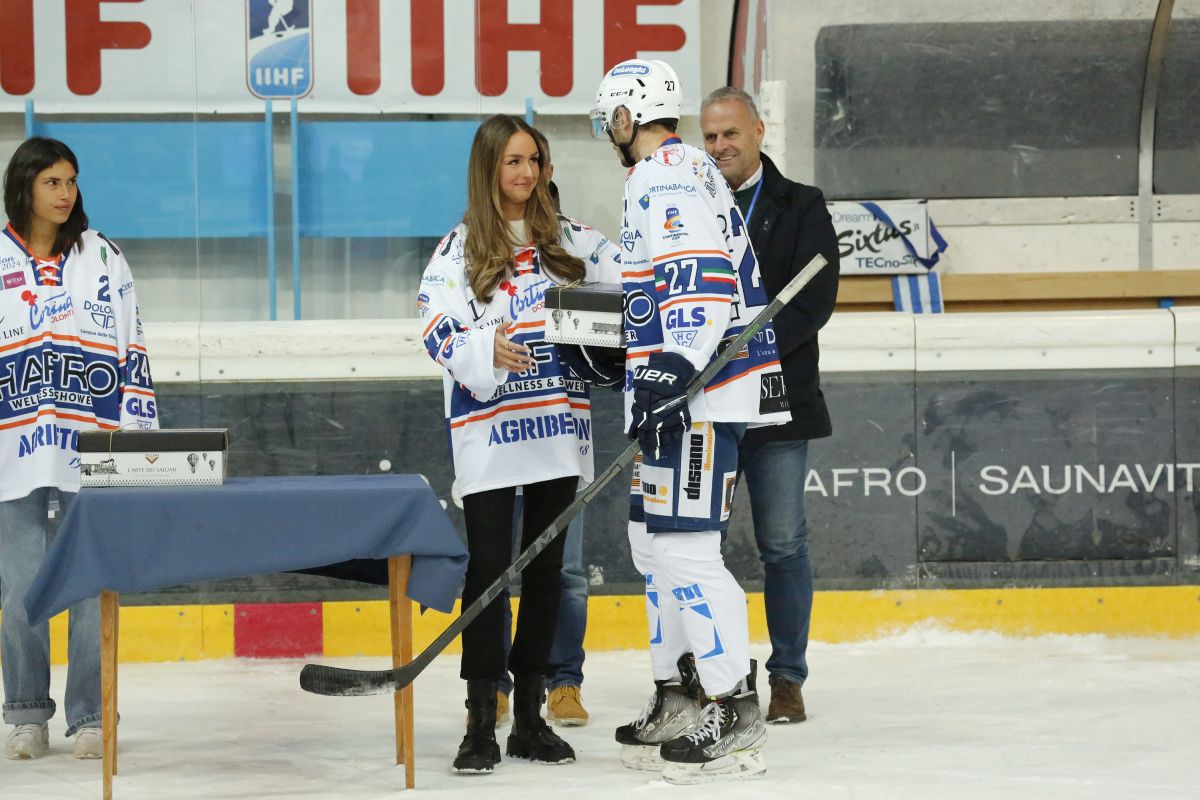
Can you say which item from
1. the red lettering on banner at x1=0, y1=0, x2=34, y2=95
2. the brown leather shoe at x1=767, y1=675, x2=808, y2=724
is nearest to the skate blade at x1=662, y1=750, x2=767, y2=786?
the brown leather shoe at x1=767, y1=675, x2=808, y2=724

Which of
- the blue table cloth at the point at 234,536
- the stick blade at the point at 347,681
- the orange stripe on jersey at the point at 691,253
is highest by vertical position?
→ the orange stripe on jersey at the point at 691,253

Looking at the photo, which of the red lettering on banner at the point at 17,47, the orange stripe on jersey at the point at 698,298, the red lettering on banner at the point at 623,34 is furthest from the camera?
the red lettering on banner at the point at 623,34

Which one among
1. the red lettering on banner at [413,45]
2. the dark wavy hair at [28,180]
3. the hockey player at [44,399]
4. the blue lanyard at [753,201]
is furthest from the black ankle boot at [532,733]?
the red lettering on banner at [413,45]

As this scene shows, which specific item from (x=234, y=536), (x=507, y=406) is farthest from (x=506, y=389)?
(x=234, y=536)

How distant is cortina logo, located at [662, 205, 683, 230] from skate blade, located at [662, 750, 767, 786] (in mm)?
1264

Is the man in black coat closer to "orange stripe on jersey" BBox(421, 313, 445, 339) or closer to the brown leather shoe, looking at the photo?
the brown leather shoe

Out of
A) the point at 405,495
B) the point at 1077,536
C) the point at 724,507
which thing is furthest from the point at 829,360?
the point at 405,495

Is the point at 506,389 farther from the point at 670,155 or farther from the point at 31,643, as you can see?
the point at 31,643

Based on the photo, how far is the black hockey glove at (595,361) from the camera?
4031 mm

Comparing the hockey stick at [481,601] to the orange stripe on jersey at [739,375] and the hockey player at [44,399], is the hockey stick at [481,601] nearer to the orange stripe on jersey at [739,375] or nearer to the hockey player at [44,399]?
the orange stripe on jersey at [739,375]

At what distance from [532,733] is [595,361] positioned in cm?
95

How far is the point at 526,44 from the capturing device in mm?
6133

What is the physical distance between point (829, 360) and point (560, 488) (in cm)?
185

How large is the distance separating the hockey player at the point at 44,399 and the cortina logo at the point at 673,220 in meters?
1.56
